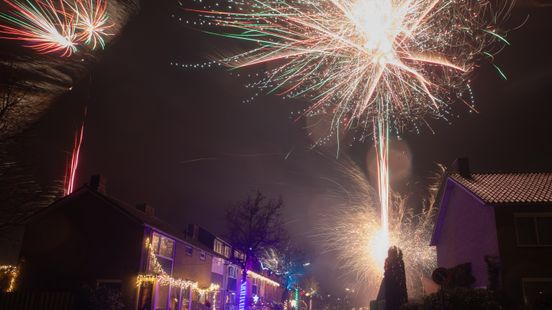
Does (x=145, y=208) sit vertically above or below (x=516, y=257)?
above

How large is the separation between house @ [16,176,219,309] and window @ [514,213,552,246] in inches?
754

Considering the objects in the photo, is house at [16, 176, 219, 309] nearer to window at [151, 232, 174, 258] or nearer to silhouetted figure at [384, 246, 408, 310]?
window at [151, 232, 174, 258]

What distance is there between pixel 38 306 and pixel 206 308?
55.2 feet

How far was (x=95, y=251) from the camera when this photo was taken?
25828mm

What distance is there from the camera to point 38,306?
19.0 meters

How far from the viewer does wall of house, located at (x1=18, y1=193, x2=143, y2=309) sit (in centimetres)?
2536

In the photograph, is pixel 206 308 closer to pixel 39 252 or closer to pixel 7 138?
pixel 39 252

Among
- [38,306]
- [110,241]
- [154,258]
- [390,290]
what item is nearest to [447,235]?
[390,290]

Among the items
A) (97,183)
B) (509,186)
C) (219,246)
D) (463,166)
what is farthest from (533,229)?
(219,246)

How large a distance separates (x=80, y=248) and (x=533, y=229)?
23797mm

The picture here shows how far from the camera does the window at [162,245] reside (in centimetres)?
2802

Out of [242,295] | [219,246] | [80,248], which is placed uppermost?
[219,246]

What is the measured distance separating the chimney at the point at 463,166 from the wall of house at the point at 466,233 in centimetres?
96

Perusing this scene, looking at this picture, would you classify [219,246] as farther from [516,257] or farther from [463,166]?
[516,257]
